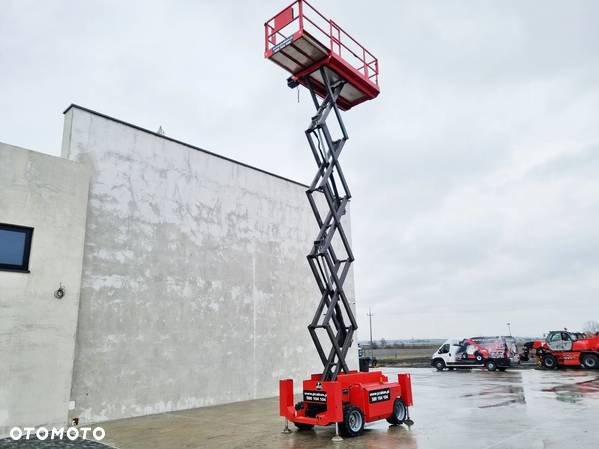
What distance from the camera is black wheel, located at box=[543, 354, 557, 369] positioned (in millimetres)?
24905

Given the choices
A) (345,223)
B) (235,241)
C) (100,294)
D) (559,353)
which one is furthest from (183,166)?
(559,353)

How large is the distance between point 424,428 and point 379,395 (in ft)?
3.54

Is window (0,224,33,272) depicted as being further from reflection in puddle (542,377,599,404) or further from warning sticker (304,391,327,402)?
reflection in puddle (542,377,599,404)

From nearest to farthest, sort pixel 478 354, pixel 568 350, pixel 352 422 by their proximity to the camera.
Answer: pixel 352 422 < pixel 568 350 < pixel 478 354

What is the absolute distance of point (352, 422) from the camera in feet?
25.9

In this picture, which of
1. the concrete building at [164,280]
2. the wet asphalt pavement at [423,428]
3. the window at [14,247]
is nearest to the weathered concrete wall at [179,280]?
the concrete building at [164,280]

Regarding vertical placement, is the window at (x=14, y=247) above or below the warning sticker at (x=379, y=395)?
above

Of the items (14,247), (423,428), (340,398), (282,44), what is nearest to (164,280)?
(14,247)

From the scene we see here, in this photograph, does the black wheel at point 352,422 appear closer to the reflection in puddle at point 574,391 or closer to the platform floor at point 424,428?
the platform floor at point 424,428

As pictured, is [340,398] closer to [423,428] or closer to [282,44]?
[423,428]

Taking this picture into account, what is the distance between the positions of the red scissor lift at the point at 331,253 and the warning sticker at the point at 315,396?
18 mm

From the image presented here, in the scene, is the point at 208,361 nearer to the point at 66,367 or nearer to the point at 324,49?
the point at 66,367

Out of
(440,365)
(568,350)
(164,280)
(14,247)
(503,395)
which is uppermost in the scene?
(14,247)

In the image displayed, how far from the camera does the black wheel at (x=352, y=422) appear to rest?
7750mm
